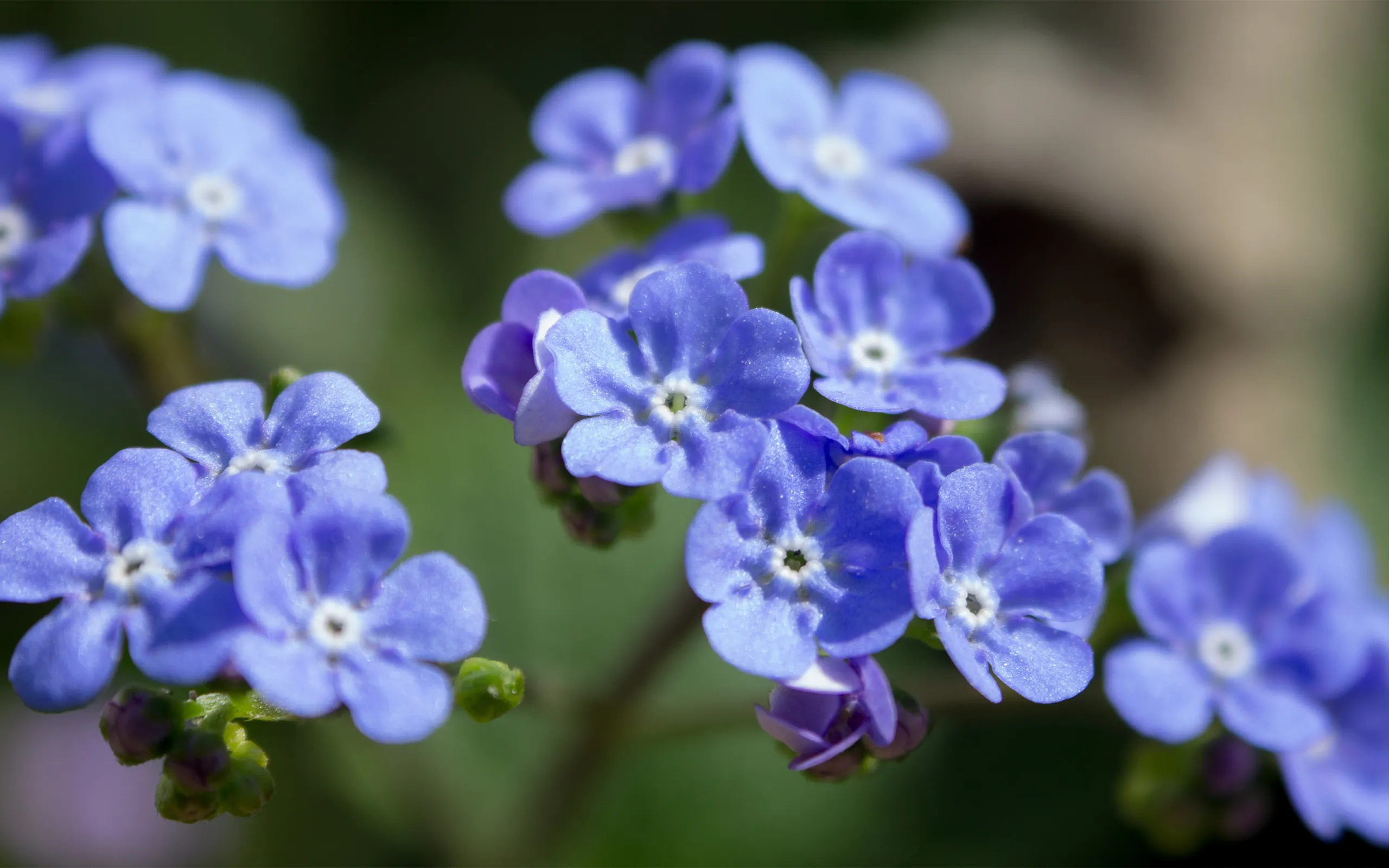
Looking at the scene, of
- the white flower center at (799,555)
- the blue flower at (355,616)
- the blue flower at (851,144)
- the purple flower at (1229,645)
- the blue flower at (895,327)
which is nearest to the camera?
the blue flower at (355,616)

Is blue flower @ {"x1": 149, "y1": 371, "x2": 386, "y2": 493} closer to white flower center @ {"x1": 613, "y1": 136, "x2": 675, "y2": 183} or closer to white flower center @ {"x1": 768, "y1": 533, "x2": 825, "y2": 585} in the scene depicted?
white flower center @ {"x1": 768, "y1": 533, "x2": 825, "y2": 585}

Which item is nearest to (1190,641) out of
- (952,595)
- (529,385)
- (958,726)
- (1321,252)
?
(952,595)

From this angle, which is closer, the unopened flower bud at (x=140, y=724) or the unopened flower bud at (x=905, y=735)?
the unopened flower bud at (x=140, y=724)

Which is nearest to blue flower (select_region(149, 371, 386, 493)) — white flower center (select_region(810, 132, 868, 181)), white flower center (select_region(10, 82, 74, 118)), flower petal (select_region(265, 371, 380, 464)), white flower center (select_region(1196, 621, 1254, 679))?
flower petal (select_region(265, 371, 380, 464))

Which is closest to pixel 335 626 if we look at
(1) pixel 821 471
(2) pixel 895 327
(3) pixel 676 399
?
(3) pixel 676 399

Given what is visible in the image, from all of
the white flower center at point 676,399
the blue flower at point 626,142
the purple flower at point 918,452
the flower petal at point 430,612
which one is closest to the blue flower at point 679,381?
the white flower center at point 676,399

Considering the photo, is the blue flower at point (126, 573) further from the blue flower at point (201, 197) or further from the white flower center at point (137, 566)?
the blue flower at point (201, 197)
